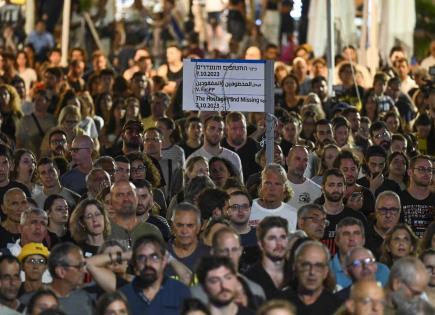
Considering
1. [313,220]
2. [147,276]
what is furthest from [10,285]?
[313,220]

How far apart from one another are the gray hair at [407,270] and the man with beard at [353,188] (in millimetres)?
4051

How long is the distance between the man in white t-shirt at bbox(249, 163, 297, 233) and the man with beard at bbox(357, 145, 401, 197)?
1.90 m

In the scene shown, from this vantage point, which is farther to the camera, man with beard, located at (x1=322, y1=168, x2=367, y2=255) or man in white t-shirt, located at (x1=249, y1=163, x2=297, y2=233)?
man with beard, located at (x1=322, y1=168, x2=367, y2=255)

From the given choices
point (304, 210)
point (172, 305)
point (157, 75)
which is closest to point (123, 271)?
point (172, 305)

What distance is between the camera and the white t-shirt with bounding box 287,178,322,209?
17078 mm

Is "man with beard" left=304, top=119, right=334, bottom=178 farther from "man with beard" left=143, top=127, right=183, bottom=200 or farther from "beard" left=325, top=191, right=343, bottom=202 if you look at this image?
"beard" left=325, top=191, right=343, bottom=202

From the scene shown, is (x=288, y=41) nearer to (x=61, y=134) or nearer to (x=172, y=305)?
(x=61, y=134)

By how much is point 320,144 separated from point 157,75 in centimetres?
602

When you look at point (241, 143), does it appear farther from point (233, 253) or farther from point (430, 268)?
point (233, 253)

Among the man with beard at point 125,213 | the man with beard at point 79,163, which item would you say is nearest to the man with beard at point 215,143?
the man with beard at point 79,163

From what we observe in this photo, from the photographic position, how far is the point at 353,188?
17.1 meters

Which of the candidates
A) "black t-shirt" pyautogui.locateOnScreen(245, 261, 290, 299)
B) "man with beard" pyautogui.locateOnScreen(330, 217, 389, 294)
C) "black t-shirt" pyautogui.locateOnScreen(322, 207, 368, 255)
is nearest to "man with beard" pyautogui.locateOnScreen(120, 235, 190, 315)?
"black t-shirt" pyautogui.locateOnScreen(245, 261, 290, 299)

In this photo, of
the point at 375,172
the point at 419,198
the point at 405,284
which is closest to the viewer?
the point at 405,284

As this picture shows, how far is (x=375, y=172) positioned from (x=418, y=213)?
4.53 feet
